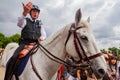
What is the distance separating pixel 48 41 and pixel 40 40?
2.74 ft

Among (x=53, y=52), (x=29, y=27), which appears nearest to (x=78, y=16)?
(x=53, y=52)

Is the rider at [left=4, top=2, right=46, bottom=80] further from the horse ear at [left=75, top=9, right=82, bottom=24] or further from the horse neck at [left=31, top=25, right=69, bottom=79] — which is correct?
the horse ear at [left=75, top=9, right=82, bottom=24]

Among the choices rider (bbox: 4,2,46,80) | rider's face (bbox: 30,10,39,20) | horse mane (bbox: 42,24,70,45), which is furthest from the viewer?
rider's face (bbox: 30,10,39,20)

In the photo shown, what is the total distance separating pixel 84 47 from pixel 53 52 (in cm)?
85

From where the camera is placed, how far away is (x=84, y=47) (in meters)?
5.88

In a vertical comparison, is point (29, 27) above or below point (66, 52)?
above

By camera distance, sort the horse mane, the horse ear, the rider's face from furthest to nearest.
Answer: the rider's face → the horse mane → the horse ear

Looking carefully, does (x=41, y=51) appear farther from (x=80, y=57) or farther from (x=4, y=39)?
(x=4, y=39)

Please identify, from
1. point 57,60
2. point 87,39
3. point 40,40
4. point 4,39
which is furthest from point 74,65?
point 4,39

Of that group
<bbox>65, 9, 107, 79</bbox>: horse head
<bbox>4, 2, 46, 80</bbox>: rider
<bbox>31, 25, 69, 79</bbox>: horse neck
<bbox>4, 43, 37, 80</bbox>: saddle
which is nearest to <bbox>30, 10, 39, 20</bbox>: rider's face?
<bbox>4, 2, 46, 80</bbox>: rider

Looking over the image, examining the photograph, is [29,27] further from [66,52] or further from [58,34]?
[66,52]

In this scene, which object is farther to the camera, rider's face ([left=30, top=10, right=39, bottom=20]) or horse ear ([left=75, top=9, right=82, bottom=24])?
rider's face ([left=30, top=10, right=39, bottom=20])

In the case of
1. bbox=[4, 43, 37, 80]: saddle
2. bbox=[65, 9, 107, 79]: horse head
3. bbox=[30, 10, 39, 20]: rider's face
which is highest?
bbox=[30, 10, 39, 20]: rider's face

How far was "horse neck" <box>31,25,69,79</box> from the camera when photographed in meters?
6.35
